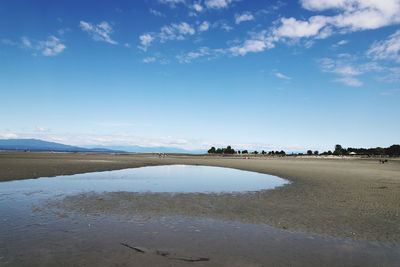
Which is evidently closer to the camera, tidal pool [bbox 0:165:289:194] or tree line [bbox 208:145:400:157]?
tidal pool [bbox 0:165:289:194]

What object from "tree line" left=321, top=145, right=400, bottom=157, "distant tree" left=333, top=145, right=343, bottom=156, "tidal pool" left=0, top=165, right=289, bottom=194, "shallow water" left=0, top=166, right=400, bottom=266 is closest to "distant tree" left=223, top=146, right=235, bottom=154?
"tree line" left=321, top=145, right=400, bottom=157

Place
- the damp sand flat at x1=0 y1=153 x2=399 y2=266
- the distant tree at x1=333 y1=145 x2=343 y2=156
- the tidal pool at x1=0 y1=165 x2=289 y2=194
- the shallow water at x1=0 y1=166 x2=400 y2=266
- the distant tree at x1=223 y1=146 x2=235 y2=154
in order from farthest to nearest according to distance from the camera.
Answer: the distant tree at x1=223 y1=146 x2=235 y2=154 → the distant tree at x1=333 y1=145 x2=343 y2=156 → the tidal pool at x1=0 y1=165 x2=289 y2=194 → the damp sand flat at x1=0 y1=153 x2=399 y2=266 → the shallow water at x1=0 y1=166 x2=400 y2=266

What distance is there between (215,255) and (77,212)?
7430 millimetres

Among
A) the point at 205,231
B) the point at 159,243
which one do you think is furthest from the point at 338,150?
the point at 159,243

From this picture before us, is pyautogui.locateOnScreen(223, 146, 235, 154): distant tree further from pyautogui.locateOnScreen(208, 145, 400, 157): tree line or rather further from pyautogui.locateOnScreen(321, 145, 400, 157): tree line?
pyautogui.locateOnScreen(321, 145, 400, 157): tree line

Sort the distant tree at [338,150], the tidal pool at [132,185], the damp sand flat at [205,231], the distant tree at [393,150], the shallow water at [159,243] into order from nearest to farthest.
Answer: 1. the shallow water at [159,243]
2. the damp sand flat at [205,231]
3. the tidal pool at [132,185]
4. the distant tree at [393,150]
5. the distant tree at [338,150]

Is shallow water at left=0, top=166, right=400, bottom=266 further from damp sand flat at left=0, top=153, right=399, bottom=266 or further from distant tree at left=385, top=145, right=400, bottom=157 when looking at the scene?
distant tree at left=385, top=145, right=400, bottom=157

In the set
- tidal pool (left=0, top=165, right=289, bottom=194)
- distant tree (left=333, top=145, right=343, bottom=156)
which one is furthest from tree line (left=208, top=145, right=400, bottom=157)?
tidal pool (left=0, top=165, right=289, bottom=194)

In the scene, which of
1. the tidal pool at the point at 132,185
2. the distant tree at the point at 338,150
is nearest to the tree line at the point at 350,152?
the distant tree at the point at 338,150

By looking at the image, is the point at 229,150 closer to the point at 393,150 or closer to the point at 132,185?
the point at 393,150

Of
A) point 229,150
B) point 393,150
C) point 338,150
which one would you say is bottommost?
point 229,150

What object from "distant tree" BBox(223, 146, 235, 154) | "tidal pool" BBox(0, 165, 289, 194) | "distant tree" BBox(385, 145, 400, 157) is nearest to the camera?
"tidal pool" BBox(0, 165, 289, 194)

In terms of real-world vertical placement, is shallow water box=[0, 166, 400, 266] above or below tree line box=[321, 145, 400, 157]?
below

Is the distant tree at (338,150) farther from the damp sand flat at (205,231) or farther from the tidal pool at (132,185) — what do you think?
the damp sand flat at (205,231)
